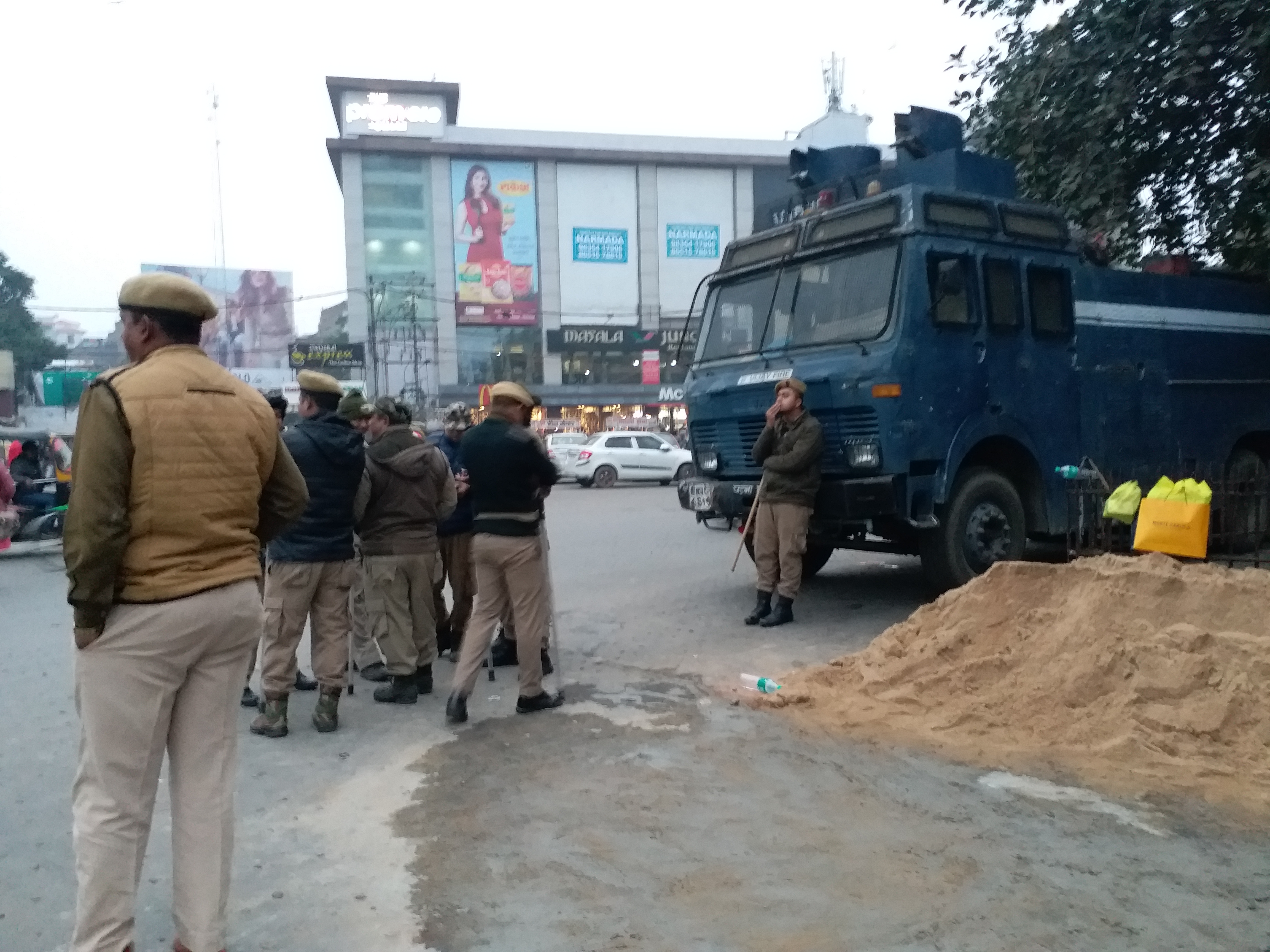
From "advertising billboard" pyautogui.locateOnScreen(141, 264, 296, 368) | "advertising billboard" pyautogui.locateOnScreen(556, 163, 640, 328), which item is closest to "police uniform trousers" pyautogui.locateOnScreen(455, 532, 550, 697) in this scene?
"advertising billboard" pyautogui.locateOnScreen(556, 163, 640, 328)

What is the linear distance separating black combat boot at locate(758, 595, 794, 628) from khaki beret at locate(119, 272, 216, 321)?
233 inches

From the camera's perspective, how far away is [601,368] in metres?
55.8

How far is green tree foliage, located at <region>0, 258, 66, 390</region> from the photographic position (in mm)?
50594

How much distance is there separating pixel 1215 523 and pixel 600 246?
50167 millimetres

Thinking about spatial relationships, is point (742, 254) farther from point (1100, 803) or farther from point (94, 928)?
point (94, 928)

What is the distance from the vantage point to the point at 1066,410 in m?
9.03

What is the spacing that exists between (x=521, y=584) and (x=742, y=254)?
4.80 m

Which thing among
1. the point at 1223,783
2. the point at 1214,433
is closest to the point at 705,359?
the point at 1214,433

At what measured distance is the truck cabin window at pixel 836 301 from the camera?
8.11 m

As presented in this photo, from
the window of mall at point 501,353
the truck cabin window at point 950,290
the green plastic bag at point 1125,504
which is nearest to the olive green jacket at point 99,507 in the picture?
the truck cabin window at point 950,290

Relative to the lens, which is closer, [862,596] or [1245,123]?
[862,596]

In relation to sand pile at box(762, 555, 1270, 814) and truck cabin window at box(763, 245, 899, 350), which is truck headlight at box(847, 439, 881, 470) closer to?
truck cabin window at box(763, 245, 899, 350)

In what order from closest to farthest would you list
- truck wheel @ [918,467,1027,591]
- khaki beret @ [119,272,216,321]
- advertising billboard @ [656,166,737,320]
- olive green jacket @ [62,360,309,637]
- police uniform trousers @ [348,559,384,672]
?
1. olive green jacket @ [62,360,309,637]
2. khaki beret @ [119,272,216,321]
3. police uniform trousers @ [348,559,384,672]
4. truck wheel @ [918,467,1027,591]
5. advertising billboard @ [656,166,737,320]

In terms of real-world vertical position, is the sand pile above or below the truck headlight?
below
